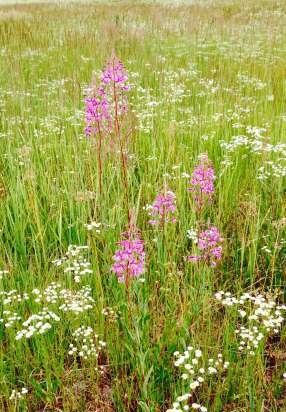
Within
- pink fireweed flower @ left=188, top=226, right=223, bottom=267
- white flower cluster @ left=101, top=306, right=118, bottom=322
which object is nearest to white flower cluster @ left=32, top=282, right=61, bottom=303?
white flower cluster @ left=101, top=306, right=118, bottom=322

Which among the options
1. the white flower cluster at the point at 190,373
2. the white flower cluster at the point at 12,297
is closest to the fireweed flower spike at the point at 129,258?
the white flower cluster at the point at 190,373

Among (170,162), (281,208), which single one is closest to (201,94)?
(170,162)

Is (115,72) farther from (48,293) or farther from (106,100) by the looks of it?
(48,293)

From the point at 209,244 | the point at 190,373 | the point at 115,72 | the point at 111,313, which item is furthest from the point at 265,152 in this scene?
the point at 190,373

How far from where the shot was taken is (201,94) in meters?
5.38

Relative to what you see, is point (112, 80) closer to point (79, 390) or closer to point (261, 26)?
point (79, 390)

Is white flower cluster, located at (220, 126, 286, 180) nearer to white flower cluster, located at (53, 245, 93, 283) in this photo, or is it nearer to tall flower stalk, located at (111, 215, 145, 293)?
white flower cluster, located at (53, 245, 93, 283)

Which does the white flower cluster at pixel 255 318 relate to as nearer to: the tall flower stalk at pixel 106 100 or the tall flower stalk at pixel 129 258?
the tall flower stalk at pixel 129 258

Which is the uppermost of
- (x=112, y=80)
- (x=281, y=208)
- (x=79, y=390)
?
(x=112, y=80)

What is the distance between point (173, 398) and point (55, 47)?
7060mm

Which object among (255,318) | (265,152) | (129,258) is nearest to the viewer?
(129,258)


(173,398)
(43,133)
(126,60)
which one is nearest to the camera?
(173,398)

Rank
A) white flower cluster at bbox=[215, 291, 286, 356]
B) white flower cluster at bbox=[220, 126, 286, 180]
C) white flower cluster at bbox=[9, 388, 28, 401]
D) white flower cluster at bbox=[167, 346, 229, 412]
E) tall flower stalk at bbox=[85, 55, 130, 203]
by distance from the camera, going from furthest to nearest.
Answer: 1. white flower cluster at bbox=[220, 126, 286, 180]
2. tall flower stalk at bbox=[85, 55, 130, 203]
3. white flower cluster at bbox=[215, 291, 286, 356]
4. white flower cluster at bbox=[9, 388, 28, 401]
5. white flower cluster at bbox=[167, 346, 229, 412]

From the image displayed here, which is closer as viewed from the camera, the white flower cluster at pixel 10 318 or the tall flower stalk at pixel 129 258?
the tall flower stalk at pixel 129 258
